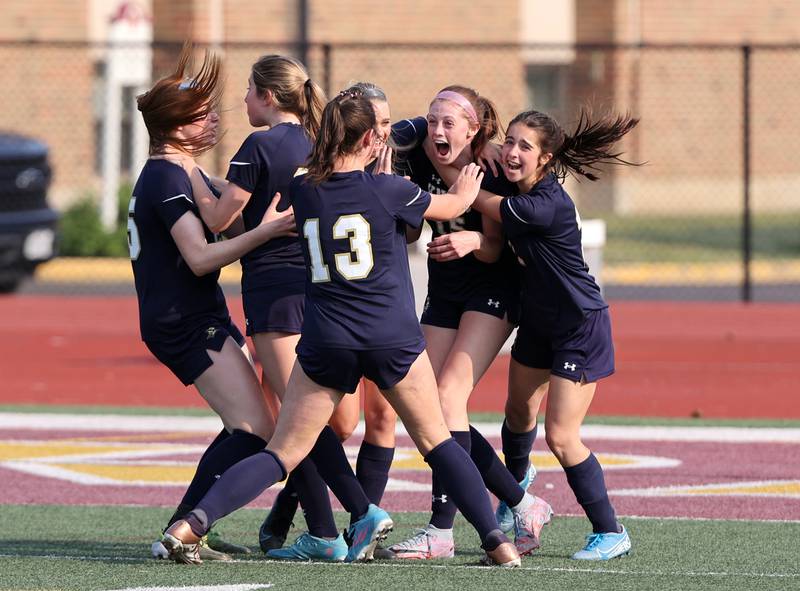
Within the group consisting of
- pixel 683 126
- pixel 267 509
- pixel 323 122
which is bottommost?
pixel 267 509

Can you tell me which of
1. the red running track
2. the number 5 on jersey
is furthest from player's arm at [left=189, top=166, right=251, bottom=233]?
the red running track

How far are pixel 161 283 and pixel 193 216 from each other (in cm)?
30

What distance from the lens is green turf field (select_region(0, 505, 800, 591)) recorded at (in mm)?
5961

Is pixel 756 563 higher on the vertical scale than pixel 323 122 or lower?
lower

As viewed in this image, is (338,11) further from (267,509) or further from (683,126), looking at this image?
(267,509)

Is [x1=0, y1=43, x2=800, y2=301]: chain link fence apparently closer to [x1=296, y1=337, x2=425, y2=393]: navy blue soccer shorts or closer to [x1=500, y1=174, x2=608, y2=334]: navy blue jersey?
[x1=500, y1=174, x2=608, y2=334]: navy blue jersey

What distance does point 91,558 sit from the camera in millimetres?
6504

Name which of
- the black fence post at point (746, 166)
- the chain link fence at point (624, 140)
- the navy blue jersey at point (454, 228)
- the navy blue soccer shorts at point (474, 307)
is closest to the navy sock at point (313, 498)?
the navy blue soccer shorts at point (474, 307)

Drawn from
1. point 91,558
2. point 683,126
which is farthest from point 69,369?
point 683,126

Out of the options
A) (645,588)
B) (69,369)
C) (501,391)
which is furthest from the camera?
(69,369)

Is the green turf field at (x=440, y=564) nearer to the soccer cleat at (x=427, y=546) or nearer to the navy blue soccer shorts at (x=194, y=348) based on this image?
the soccer cleat at (x=427, y=546)

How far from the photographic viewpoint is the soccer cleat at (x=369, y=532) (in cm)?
627

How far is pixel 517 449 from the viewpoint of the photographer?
23.4ft

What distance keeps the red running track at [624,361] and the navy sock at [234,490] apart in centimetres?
Answer: 544
